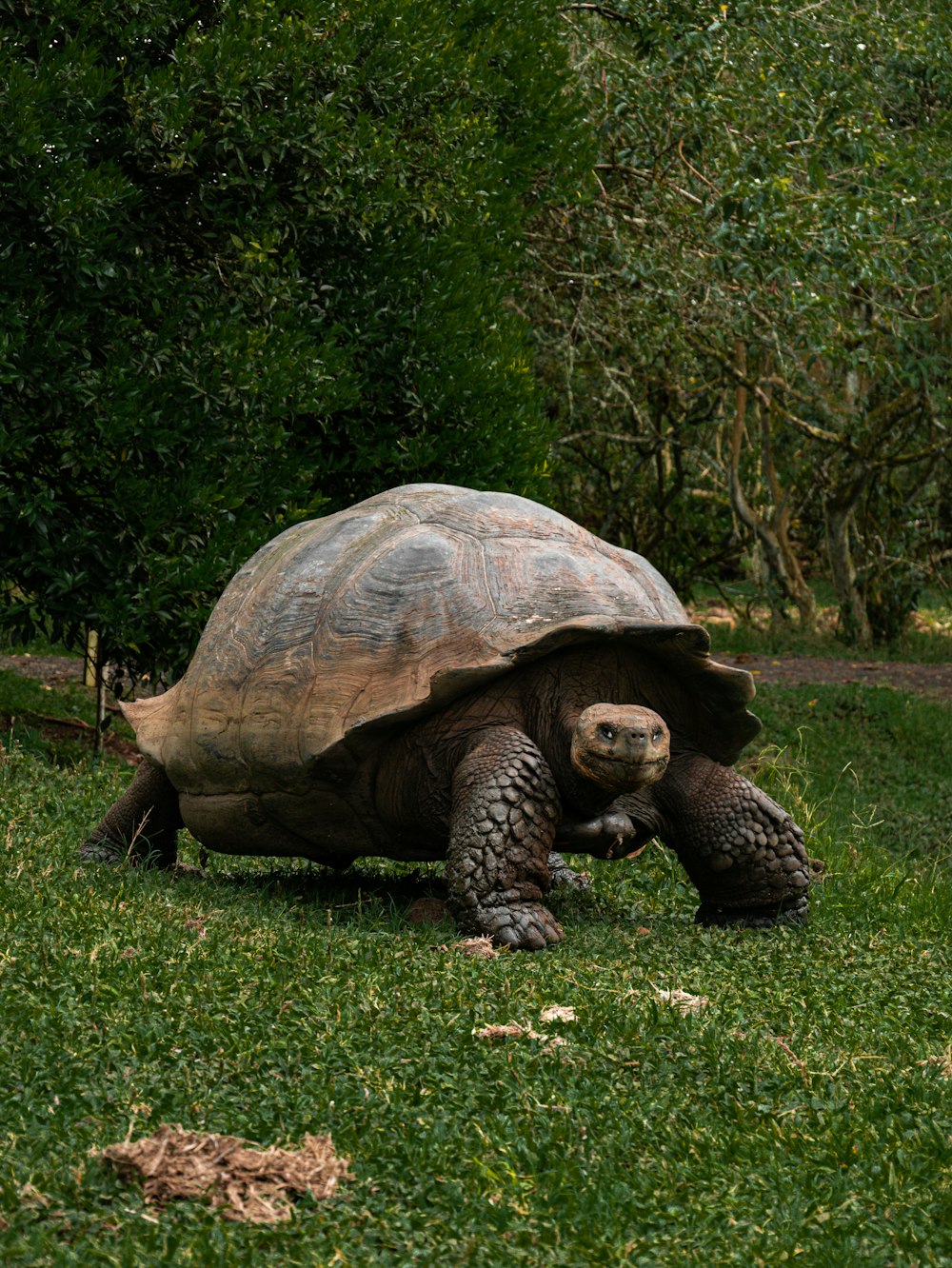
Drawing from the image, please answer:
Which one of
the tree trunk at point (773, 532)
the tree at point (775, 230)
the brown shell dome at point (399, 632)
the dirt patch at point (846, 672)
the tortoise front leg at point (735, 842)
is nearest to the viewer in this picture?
the brown shell dome at point (399, 632)

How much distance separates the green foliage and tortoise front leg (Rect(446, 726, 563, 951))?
267cm

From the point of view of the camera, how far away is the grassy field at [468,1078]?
2.11 metres

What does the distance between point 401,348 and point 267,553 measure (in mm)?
2379

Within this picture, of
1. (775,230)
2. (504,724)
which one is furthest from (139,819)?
(775,230)

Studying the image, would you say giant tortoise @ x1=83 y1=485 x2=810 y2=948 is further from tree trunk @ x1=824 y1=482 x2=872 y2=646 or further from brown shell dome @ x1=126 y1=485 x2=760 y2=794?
tree trunk @ x1=824 y1=482 x2=872 y2=646

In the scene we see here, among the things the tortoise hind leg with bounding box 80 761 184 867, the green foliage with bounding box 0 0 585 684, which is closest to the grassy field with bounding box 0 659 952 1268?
the tortoise hind leg with bounding box 80 761 184 867

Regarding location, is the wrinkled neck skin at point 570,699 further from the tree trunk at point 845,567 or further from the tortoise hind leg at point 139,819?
the tree trunk at point 845,567

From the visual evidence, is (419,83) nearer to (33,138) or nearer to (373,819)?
(33,138)

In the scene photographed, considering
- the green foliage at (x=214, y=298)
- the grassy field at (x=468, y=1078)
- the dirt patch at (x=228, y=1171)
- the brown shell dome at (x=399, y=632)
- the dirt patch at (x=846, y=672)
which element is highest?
the green foliage at (x=214, y=298)

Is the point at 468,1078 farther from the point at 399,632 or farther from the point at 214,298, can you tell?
the point at 214,298

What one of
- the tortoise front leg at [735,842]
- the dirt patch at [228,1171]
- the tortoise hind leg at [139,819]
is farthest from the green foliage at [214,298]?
the dirt patch at [228,1171]

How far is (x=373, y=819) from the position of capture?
4.20 meters

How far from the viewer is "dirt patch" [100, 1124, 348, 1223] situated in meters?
2.12

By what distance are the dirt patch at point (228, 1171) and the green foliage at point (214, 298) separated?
162 inches
